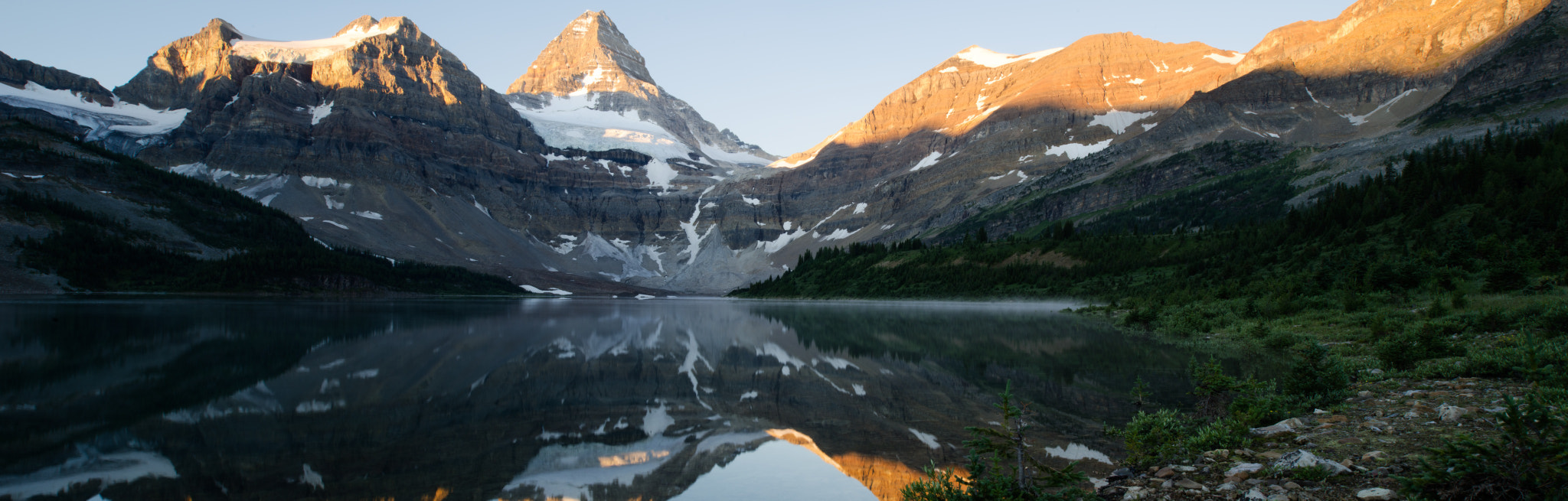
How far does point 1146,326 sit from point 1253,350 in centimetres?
1464

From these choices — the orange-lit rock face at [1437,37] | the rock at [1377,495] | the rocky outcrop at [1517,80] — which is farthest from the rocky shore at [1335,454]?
the orange-lit rock face at [1437,37]

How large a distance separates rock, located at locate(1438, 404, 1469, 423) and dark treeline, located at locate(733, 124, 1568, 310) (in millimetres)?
22383

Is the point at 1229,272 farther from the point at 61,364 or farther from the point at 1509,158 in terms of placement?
the point at 61,364

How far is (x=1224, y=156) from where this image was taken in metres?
152

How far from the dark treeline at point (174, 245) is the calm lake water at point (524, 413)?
91169 millimetres

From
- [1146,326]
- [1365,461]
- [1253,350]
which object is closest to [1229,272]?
[1146,326]

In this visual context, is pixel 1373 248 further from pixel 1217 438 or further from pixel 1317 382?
pixel 1217 438

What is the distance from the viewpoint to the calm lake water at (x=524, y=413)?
9953 millimetres

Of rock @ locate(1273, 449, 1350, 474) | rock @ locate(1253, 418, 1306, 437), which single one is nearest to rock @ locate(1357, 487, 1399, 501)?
rock @ locate(1273, 449, 1350, 474)

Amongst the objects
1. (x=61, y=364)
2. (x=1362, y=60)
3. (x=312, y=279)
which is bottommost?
(x=312, y=279)

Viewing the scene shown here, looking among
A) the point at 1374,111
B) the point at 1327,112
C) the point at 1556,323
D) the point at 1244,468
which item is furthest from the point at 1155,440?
the point at 1327,112

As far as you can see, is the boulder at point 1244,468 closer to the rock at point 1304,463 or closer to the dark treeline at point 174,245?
the rock at point 1304,463

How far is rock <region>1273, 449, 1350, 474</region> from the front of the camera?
6.98 m

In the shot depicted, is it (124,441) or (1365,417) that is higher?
(1365,417)
